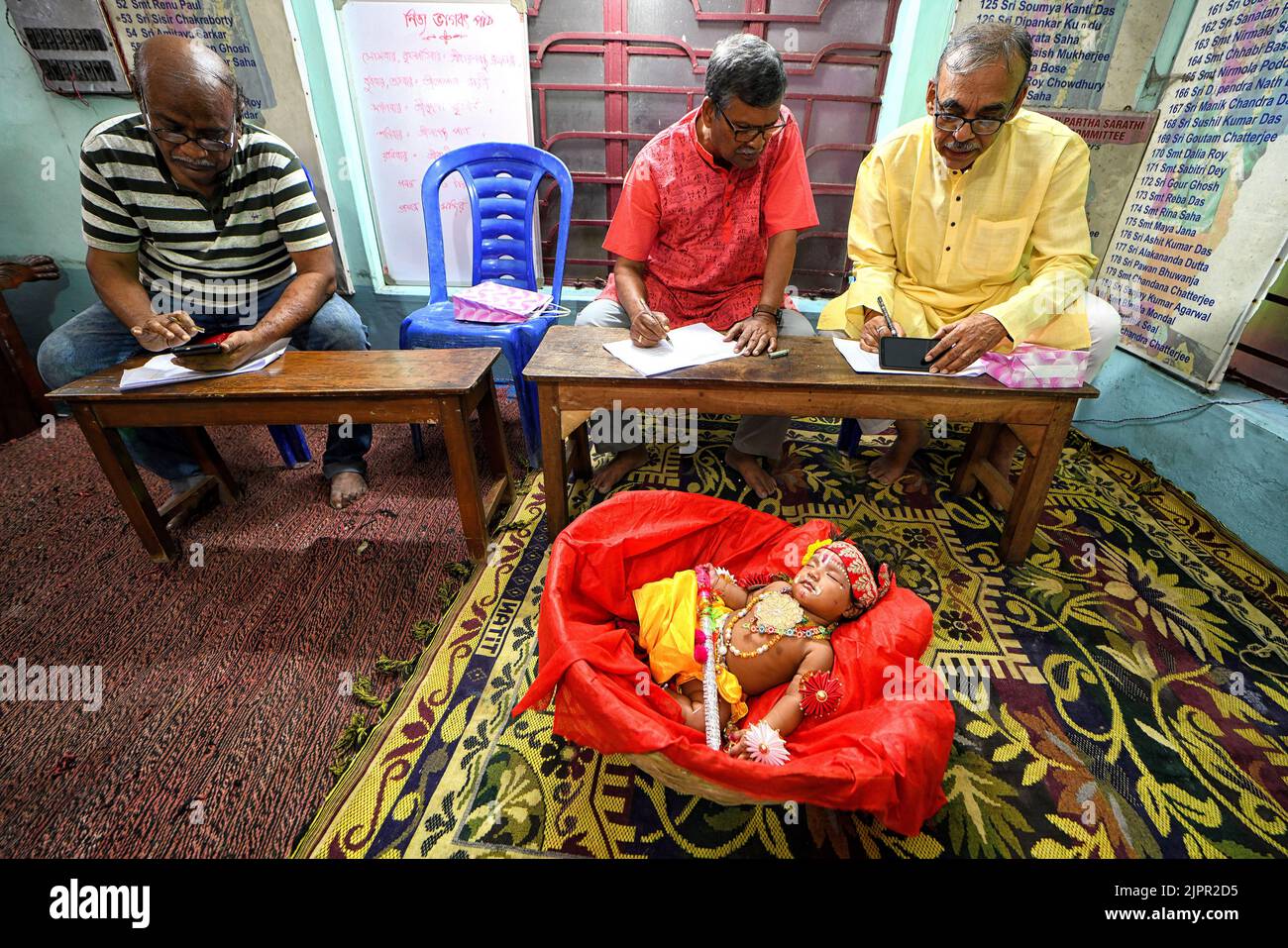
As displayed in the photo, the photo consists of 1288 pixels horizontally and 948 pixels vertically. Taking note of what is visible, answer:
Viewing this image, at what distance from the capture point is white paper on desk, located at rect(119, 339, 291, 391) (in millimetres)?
1746

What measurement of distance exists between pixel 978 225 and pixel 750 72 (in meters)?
1.04

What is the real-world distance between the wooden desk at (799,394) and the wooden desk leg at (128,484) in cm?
146

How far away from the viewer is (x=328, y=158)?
3080 millimetres

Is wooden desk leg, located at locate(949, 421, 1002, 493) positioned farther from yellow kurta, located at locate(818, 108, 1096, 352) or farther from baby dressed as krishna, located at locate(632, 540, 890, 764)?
baby dressed as krishna, located at locate(632, 540, 890, 764)

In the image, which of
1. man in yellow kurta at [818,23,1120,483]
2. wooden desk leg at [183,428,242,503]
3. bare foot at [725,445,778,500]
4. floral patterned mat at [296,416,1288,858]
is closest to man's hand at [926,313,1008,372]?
man in yellow kurta at [818,23,1120,483]

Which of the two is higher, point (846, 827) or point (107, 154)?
point (107, 154)

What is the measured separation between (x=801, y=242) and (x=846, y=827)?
3.19 metres

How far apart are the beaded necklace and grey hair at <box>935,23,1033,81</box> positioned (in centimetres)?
174

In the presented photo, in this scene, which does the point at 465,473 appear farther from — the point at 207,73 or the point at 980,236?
the point at 980,236

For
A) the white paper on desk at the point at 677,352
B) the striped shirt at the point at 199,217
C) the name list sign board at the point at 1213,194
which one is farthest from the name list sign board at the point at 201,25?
the name list sign board at the point at 1213,194

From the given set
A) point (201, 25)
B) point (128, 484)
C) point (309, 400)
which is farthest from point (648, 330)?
point (201, 25)
